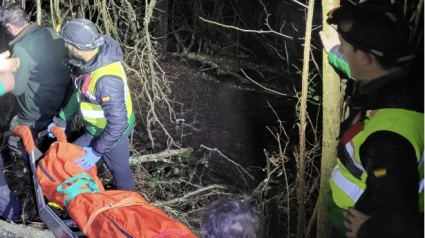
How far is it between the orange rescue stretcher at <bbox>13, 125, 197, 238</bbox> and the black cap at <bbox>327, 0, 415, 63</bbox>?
138 cm

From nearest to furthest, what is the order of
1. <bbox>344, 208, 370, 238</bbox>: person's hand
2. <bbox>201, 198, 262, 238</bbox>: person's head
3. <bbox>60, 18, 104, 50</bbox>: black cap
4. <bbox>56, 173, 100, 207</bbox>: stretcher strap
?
1. <bbox>344, 208, 370, 238</bbox>: person's hand
2. <bbox>201, 198, 262, 238</bbox>: person's head
3. <bbox>56, 173, 100, 207</bbox>: stretcher strap
4. <bbox>60, 18, 104, 50</bbox>: black cap

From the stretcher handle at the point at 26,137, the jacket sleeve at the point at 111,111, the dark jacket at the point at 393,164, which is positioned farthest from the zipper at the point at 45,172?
the dark jacket at the point at 393,164

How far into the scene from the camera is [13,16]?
14.3 ft

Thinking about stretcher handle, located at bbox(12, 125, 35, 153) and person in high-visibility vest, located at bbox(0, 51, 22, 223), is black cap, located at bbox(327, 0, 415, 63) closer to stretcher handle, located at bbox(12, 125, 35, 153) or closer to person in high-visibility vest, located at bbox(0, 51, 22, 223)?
stretcher handle, located at bbox(12, 125, 35, 153)

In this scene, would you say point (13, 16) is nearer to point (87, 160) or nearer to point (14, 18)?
point (14, 18)

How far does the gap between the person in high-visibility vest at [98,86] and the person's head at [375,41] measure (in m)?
1.88

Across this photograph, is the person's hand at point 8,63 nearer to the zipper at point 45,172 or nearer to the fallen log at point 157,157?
the zipper at point 45,172

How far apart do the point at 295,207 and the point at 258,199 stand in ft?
1.18

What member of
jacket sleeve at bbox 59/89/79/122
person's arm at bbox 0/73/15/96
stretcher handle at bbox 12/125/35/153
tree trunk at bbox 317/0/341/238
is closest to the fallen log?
jacket sleeve at bbox 59/89/79/122

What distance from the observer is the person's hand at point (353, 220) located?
2178 mm

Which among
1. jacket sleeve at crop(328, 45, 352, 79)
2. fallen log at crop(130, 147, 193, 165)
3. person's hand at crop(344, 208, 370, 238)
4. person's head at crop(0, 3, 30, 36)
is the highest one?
jacket sleeve at crop(328, 45, 352, 79)

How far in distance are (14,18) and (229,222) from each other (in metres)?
2.80

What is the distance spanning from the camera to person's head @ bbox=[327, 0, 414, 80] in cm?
200

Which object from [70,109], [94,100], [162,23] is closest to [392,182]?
[94,100]
